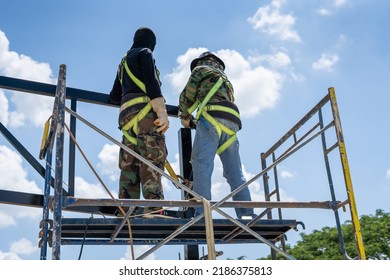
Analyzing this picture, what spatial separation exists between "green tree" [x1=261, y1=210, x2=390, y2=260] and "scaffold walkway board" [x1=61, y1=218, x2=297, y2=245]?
65.8ft

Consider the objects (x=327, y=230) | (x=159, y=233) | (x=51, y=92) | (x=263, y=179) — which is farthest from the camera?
(x=327, y=230)

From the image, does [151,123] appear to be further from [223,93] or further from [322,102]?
[322,102]

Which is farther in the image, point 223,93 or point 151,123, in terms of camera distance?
point 223,93

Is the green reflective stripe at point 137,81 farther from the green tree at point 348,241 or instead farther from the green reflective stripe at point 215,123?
the green tree at point 348,241

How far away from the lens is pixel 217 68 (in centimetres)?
666

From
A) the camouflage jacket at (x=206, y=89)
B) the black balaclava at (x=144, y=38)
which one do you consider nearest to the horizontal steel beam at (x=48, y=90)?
the black balaclava at (x=144, y=38)

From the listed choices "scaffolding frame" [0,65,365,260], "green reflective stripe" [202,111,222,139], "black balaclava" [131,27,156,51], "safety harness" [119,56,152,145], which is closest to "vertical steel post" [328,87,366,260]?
"scaffolding frame" [0,65,365,260]

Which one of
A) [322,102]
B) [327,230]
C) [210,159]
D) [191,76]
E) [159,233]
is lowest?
[159,233]

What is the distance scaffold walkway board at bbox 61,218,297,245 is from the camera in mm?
5340

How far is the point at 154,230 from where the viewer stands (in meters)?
5.69

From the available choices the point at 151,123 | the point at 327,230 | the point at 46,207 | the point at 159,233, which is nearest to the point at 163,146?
the point at 151,123

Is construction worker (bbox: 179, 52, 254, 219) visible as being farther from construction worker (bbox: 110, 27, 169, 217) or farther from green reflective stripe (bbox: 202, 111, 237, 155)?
construction worker (bbox: 110, 27, 169, 217)

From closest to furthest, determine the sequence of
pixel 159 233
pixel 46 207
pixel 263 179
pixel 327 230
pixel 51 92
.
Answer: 1. pixel 46 207
2. pixel 159 233
3. pixel 51 92
4. pixel 263 179
5. pixel 327 230

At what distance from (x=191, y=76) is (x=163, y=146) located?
3.38 feet
